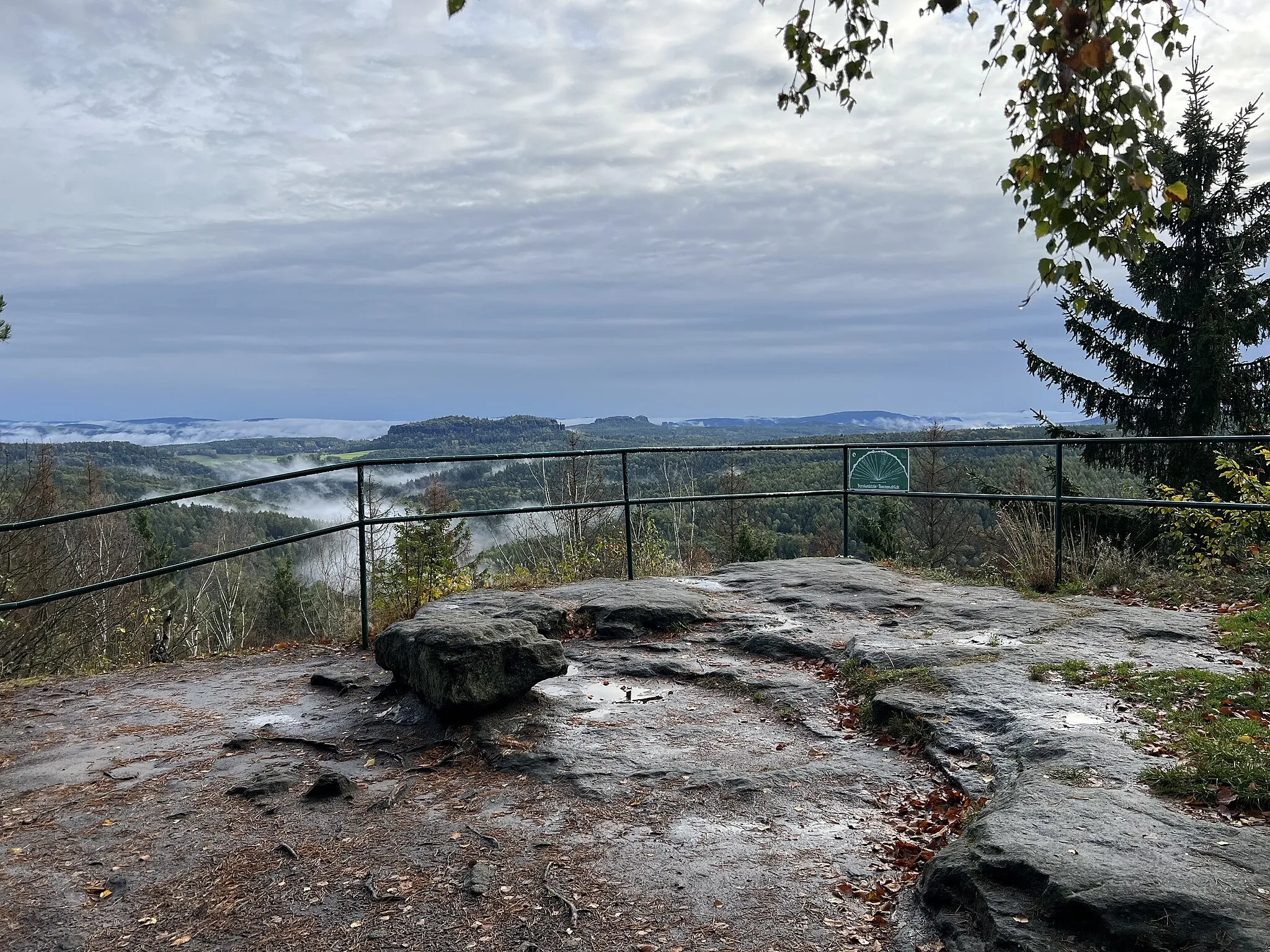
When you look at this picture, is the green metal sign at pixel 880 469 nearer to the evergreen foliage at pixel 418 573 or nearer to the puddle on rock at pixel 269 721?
the evergreen foliage at pixel 418 573

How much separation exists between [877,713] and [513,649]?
203 cm

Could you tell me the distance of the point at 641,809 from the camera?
422 centimetres

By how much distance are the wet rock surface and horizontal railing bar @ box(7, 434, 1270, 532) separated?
4.07ft

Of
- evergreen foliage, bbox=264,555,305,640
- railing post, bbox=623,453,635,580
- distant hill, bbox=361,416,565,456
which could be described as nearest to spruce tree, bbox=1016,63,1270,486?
railing post, bbox=623,453,635,580

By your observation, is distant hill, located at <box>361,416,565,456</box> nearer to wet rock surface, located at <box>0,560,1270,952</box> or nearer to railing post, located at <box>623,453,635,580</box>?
railing post, located at <box>623,453,635,580</box>

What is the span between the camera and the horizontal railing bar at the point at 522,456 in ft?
21.0

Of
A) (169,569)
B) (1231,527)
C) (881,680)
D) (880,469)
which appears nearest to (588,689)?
(881,680)

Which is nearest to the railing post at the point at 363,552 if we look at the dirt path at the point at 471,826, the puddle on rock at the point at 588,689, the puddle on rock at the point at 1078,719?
the dirt path at the point at 471,826

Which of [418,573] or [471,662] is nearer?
[471,662]

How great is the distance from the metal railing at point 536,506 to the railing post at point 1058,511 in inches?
0.4

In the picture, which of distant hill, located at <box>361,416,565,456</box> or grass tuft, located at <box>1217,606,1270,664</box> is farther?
distant hill, located at <box>361,416,565,456</box>

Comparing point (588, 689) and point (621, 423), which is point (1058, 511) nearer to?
point (588, 689)

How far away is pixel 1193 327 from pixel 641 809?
22.1 meters

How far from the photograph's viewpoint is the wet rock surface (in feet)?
10.4
